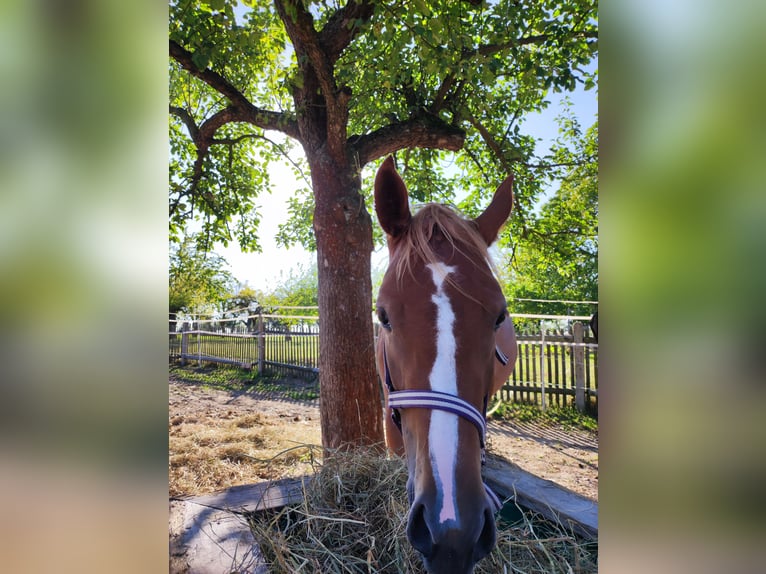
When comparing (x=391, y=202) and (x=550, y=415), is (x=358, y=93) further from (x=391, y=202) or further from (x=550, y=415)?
(x=550, y=415)

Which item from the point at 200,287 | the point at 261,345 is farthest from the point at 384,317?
the point at 200,287

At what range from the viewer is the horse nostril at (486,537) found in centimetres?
106

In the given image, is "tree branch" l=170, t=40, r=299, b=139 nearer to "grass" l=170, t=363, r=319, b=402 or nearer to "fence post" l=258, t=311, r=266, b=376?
"grass" l=170, t=363, r=319, b=402

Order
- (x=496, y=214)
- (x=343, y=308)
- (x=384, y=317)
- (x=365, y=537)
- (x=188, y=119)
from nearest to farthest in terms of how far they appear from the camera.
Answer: (x=384, y=317), (x=365, y=537), (x=496, y=214), (x=343, y=308), (x=188, y=119)

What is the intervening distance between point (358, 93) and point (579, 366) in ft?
19.3

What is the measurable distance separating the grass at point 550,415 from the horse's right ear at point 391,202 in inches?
233

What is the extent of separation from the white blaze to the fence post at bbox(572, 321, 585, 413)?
6.43m

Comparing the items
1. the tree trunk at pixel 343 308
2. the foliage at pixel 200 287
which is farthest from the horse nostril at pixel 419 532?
the foliage at pixel 200 287

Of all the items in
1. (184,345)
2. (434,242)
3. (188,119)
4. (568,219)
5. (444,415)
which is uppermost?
(188,119)

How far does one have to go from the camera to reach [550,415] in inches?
265

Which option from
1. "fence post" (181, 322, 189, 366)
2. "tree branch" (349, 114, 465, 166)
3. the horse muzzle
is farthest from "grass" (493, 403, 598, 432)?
"fence post" (181, 322, 189, 366)

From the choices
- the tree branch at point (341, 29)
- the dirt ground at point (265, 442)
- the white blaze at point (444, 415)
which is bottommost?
the dirt ground at point (265, 442)

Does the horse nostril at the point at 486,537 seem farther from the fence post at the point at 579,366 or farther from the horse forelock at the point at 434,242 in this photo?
the fence post at the point at 579,366

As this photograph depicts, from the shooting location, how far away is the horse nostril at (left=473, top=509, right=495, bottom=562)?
3.49 ft
